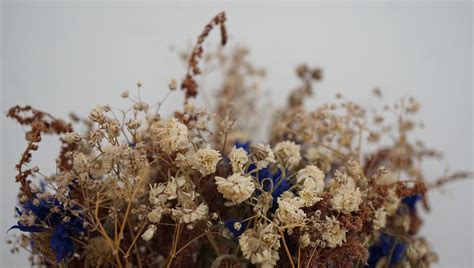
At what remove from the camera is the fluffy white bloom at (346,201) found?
627mm

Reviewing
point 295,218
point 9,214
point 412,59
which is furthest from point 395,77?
point 9,214

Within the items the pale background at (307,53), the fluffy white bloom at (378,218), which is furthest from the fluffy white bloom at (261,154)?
the pale background at (307,53)

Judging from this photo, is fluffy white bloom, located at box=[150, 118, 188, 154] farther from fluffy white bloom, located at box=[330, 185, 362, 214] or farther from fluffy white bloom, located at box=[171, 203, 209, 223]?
fluffy white bloom, located at box=[330, 185, 362, 214]

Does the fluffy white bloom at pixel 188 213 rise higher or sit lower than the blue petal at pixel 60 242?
lower

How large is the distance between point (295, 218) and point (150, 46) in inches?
36.9

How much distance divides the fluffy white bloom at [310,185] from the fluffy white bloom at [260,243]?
6 cm

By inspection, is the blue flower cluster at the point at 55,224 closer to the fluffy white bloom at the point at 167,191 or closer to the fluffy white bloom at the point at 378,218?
the fluffy white bloom at the point at 167,191

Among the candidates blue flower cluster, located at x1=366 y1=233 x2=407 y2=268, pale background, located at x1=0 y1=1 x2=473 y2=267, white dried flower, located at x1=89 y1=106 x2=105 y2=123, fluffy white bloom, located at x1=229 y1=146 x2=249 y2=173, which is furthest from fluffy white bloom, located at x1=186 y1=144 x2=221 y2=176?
pale background, located at x1=0 y1=1 x2=473 y2=267

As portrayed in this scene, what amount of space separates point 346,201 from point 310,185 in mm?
51

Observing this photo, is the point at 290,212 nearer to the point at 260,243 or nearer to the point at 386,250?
the point at 260,243

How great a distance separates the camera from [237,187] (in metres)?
0.58

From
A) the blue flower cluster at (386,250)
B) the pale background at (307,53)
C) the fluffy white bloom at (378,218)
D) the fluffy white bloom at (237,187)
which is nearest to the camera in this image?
the fluffy white bloom at (237,187)

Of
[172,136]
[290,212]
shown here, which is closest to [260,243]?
[290,212]

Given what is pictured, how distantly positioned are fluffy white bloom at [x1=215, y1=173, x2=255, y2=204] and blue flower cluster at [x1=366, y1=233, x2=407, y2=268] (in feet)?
1.09
